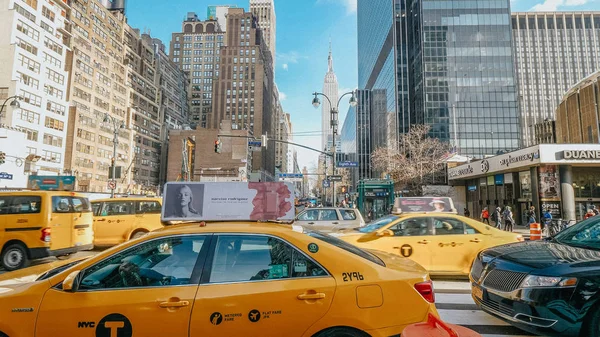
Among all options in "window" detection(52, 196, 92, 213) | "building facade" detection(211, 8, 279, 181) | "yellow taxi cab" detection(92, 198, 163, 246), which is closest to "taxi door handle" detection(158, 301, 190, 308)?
"window" detection(52, 196, 92, 213)

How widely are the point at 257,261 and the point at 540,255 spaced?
371 centimetres

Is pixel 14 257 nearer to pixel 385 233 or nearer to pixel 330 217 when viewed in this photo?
pixel 385 233

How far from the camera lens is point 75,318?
271 centimetres

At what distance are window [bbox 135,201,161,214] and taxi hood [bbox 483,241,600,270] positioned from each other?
1048 centimetres

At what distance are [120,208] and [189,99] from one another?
436 feet

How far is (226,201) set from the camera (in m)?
4.73

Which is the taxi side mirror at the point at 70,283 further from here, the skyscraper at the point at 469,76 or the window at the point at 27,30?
the skyscraper at the point at 469,76

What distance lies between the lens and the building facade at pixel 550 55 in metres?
120

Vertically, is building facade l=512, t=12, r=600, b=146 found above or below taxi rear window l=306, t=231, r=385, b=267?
above

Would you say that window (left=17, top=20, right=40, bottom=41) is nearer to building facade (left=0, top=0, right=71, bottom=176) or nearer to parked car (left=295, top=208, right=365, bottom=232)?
building facade (left=0, top=0, right=71, bottom=176)

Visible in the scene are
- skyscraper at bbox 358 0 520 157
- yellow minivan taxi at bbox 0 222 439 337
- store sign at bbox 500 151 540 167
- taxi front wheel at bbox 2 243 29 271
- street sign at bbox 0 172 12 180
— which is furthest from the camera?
skyscraper at bbox 358 0 520 157

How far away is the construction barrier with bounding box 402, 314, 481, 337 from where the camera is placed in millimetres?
1718

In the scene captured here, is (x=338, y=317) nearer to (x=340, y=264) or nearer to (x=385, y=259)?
(x=340, y=264)

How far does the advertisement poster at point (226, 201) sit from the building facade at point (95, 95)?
60.6 metres
